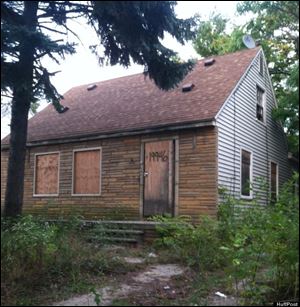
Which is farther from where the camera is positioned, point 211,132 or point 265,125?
point 265,125

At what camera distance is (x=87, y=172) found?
14773 millimetres

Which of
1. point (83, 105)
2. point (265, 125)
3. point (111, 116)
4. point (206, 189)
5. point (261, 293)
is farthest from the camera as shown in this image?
point (83, 105)

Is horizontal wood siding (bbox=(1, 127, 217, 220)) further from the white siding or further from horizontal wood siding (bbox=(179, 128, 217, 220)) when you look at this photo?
the white siding

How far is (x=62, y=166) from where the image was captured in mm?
15352

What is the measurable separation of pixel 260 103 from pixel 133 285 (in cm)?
1143

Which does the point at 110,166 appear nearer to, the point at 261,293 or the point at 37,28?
the point at 37,28

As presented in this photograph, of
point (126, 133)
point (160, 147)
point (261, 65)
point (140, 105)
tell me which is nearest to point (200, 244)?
point (160, 147)

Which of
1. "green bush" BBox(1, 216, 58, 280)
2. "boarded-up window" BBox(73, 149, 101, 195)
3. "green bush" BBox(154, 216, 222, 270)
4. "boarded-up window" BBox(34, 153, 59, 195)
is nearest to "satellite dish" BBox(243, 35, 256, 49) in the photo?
"boarded-up window" BBox(73, 149, 101, 195)

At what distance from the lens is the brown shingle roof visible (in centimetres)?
1325

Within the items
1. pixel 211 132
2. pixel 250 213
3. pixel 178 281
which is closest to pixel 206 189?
pixel 211 132

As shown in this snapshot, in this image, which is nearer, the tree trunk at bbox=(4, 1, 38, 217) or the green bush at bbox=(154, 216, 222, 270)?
the green bush at bbox=(154, 216, 222, 270)

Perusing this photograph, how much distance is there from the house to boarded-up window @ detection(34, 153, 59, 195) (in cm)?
3

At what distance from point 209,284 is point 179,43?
5.71 meters

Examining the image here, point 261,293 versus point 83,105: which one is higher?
point 83,105
